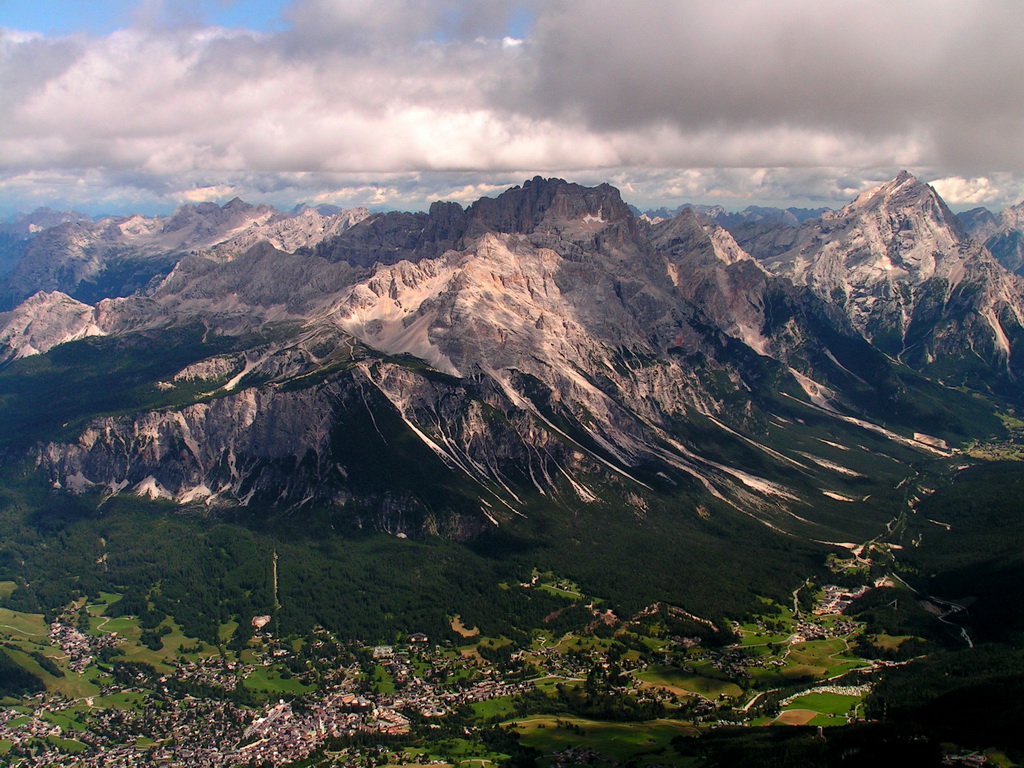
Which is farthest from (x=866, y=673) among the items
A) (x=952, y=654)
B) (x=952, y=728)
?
(x=952, y=728)

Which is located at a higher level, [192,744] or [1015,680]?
[1015,680]

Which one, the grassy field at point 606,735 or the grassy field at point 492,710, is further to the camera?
the grassy field at point 492,710

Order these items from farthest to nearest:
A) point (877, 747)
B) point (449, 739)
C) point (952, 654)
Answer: point (952, 654)
point (449, 739)
point (877, 747)

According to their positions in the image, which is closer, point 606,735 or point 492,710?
point 606,735

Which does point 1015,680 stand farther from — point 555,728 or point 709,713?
point 555,728

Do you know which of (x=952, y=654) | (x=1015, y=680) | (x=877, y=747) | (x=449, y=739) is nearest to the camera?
(x=877, y=747)

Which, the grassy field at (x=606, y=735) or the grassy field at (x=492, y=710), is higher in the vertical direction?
the grassy field at (x=606, y=735)

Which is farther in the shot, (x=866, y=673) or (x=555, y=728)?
(x=866, y=673)

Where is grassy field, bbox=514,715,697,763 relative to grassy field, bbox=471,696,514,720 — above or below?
above

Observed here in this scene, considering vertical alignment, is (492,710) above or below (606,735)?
below

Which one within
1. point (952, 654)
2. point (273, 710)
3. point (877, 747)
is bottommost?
point (273, 710)

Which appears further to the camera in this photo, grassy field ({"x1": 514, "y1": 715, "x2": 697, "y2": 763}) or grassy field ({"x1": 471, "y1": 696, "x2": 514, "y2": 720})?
grassy field ({"x1": 471, "y1": 696, "x2": 514, "y2": 720})
